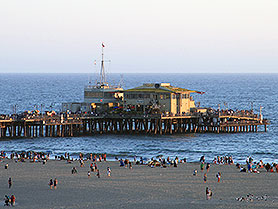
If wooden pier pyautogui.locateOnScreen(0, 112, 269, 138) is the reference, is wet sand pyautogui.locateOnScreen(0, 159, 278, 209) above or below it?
Answer: below

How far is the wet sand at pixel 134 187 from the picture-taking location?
4772 cm

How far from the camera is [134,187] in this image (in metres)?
54.5

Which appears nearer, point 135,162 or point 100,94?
point 135,162

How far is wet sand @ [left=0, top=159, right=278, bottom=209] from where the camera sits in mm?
47719

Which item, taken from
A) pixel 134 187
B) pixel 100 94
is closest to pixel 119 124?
pixel 100 94

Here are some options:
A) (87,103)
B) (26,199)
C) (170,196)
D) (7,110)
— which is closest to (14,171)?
(26,199)

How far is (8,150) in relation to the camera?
80.1 meters

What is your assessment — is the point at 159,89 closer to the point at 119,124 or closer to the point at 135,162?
the point at 119,124

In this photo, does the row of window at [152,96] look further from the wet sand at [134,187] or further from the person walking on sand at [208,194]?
the person walking on sand at [208,194]

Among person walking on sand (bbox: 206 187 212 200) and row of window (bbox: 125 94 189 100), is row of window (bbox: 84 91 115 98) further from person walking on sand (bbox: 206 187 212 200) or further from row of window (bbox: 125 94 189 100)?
person walking on sand (bbox: 206 187 212 200)

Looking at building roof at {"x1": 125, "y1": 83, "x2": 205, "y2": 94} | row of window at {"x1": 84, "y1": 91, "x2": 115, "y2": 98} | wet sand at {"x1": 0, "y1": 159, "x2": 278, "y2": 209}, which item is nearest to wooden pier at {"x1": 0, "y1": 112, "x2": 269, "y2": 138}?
building roof at {"x1": 125, "y1": 83, "x2": 205, "y2": 94}

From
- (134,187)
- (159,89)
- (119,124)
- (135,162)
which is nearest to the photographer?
(134,187)

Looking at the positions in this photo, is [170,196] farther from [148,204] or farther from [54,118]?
[54,118]

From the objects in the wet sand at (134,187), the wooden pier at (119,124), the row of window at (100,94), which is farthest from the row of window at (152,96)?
the wet sand at (134,187)
